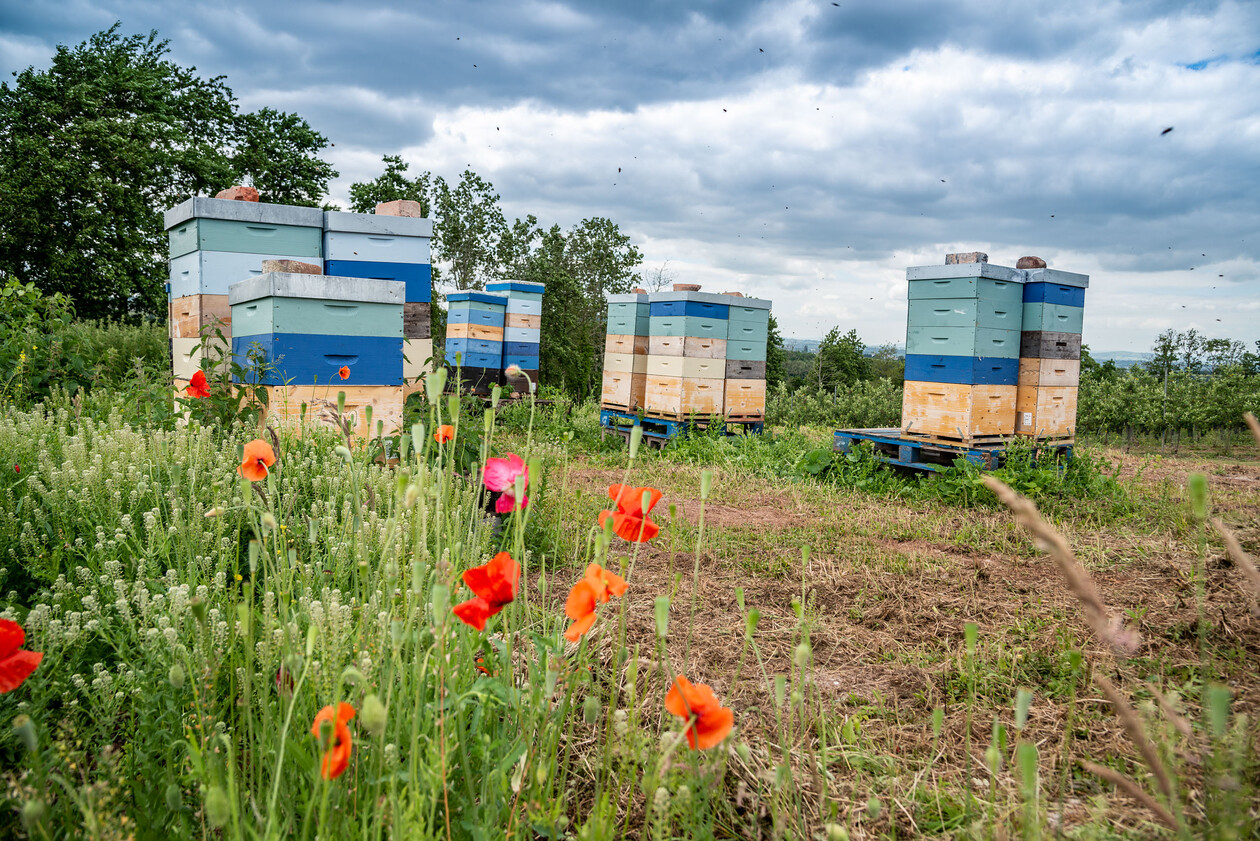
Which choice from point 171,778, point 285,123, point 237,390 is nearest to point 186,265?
point 237,390

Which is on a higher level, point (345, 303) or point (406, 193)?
point (406, 193)

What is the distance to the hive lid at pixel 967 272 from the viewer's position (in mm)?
6332

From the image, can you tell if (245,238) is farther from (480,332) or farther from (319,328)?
(480,332)

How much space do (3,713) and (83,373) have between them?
4600 mm

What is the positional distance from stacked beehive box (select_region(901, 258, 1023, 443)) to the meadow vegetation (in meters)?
1.76

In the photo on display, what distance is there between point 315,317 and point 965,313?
5.30 m

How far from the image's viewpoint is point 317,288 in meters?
3.94

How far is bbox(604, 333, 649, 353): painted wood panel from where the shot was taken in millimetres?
9812

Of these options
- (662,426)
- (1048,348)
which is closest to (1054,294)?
(1048,348)

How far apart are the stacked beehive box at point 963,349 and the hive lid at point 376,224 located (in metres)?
4.44

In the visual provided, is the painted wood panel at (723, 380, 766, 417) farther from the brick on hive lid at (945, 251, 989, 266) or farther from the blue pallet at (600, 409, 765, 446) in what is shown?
the brick on hive lid at (945, 251, 989, 266)

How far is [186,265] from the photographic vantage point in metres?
5.23

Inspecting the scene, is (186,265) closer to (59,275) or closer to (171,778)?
(171,778)

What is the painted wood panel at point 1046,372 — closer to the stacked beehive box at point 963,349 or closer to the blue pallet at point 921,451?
the stacked beehive box at point 963,349
